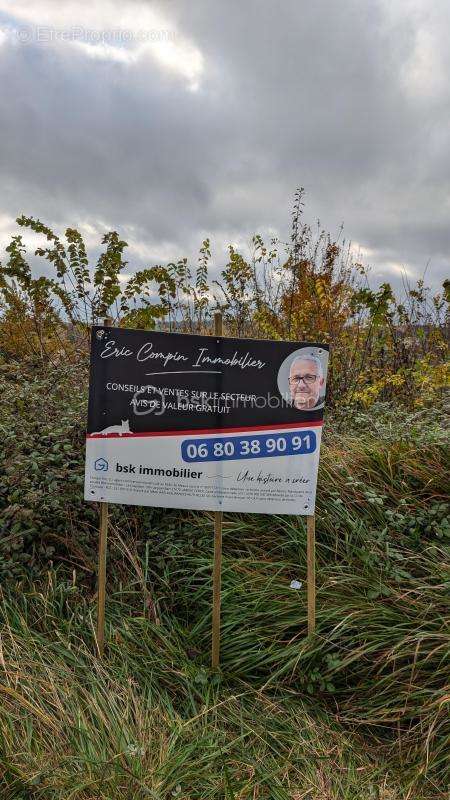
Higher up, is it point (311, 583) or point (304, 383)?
point (304, 383)

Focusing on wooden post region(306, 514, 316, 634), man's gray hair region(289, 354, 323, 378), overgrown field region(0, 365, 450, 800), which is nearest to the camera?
overgrown field region(0, 365, 450, 800)

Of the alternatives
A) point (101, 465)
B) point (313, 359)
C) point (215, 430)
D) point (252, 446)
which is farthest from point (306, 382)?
point (101, 465)

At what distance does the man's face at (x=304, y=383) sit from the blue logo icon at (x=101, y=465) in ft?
3.81

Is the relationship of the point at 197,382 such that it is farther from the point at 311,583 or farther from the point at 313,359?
the point at 311,583

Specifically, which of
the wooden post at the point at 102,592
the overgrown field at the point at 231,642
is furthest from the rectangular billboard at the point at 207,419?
the overgrown field at the point at 231,642

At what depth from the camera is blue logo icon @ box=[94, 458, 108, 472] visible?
9.42 feet

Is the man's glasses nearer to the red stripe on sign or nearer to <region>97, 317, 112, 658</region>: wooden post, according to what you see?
the red stripe on sign

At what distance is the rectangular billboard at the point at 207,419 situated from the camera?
280 cm

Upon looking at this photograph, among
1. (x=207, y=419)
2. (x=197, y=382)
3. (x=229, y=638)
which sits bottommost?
(x=229, y=638)

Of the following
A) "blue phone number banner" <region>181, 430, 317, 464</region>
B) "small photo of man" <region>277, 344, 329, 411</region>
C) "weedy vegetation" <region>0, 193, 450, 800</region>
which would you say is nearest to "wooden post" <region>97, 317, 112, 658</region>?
"weedy vegetation" <region>0, 193, 450, 800</region>

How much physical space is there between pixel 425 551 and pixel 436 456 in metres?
0.84

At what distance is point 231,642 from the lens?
2787mm

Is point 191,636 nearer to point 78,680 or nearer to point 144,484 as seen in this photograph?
point 78,680

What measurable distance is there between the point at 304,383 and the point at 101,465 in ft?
4.21
